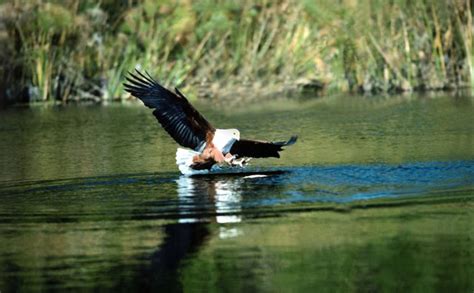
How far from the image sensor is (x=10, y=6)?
2336cm

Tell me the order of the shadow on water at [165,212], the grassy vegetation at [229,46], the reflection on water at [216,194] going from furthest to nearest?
the grassy vegetation at [229,46] < the reflection on water at [216,194] < the shadow on water at [165,212]

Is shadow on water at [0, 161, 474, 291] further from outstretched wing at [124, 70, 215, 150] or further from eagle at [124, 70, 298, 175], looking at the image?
outstretched wing at [124, 70, 215, 150]

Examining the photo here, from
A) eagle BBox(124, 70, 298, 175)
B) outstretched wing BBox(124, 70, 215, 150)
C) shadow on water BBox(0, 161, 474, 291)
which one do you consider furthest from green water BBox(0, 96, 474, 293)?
outstretched wing BBox(124, 70, 215, 150)

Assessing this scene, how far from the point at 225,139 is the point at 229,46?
40.3 feet

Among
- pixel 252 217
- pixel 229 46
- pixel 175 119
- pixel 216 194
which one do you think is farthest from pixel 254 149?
pixel 229 46

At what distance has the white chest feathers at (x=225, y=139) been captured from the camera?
40.3ft

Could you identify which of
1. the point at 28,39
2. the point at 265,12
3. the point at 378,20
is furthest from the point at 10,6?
the point at 378,20

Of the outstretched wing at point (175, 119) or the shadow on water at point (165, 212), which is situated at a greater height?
the outstretched wing at point (175, 119)

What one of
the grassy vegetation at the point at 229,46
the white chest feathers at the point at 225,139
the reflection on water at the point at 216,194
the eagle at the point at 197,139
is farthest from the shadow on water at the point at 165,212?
the grassy vegetation at the point at 229,46

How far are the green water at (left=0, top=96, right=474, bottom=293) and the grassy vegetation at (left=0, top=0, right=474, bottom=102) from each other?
6.13 m

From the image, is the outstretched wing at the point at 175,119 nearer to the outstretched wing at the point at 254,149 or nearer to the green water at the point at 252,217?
the outstretched wing at the point at 254,149

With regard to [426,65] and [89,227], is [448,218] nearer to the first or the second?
[89,227]

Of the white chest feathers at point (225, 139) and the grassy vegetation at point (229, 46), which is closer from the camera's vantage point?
the white chest feathers at point (225, 139)

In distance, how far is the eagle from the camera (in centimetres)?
1235
